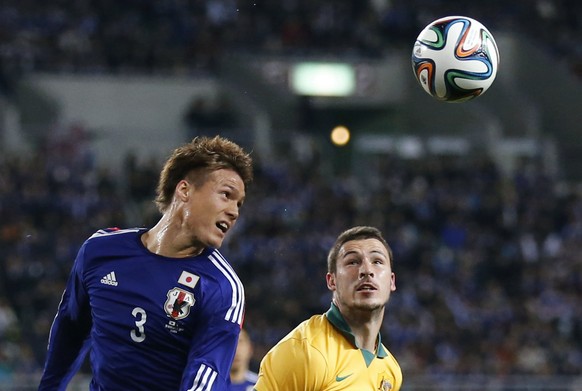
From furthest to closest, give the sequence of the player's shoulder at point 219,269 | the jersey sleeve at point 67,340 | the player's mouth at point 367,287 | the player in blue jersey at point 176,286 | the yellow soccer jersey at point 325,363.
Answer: the player's mouth at point 367,287 → the yellow soccer jersey at point 325,363 → the jersey sleeve at point 67,340 → the player's shoulder at point 219,269 → the player in blue jersey at point 176,286

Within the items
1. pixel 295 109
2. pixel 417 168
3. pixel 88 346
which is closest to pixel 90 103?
pixel 295 109

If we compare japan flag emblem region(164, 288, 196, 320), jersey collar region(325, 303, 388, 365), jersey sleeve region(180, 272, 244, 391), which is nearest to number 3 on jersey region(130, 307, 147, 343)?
japan flag emblem region(164, 288, 196, 320)

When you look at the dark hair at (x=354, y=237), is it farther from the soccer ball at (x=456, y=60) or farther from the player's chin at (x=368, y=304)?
the soccer ball at (x=456, y=60)

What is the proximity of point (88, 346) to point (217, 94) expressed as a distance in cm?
2002

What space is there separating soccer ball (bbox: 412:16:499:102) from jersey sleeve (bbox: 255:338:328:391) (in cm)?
282

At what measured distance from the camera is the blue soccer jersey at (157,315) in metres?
4.70

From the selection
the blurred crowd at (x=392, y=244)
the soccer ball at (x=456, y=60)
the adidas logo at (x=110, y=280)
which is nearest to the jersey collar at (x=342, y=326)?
the adidas logo at (x=110, y=280)

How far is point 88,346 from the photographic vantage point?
5363mm

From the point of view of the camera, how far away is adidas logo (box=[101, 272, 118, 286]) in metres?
4.95

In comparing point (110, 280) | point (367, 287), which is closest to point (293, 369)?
point (367, 287)

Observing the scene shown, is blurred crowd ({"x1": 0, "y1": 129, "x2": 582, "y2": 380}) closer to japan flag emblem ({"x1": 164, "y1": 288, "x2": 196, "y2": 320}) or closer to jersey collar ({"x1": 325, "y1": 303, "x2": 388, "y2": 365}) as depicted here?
jersey collar ({"x1": 325, "y1": 303, "x2": 388, "y2": 365})

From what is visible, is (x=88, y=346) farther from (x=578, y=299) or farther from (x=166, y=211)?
(x=578, y=299)

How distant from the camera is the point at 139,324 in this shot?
483 centimetres

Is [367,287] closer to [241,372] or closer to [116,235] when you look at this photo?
[116,235]
